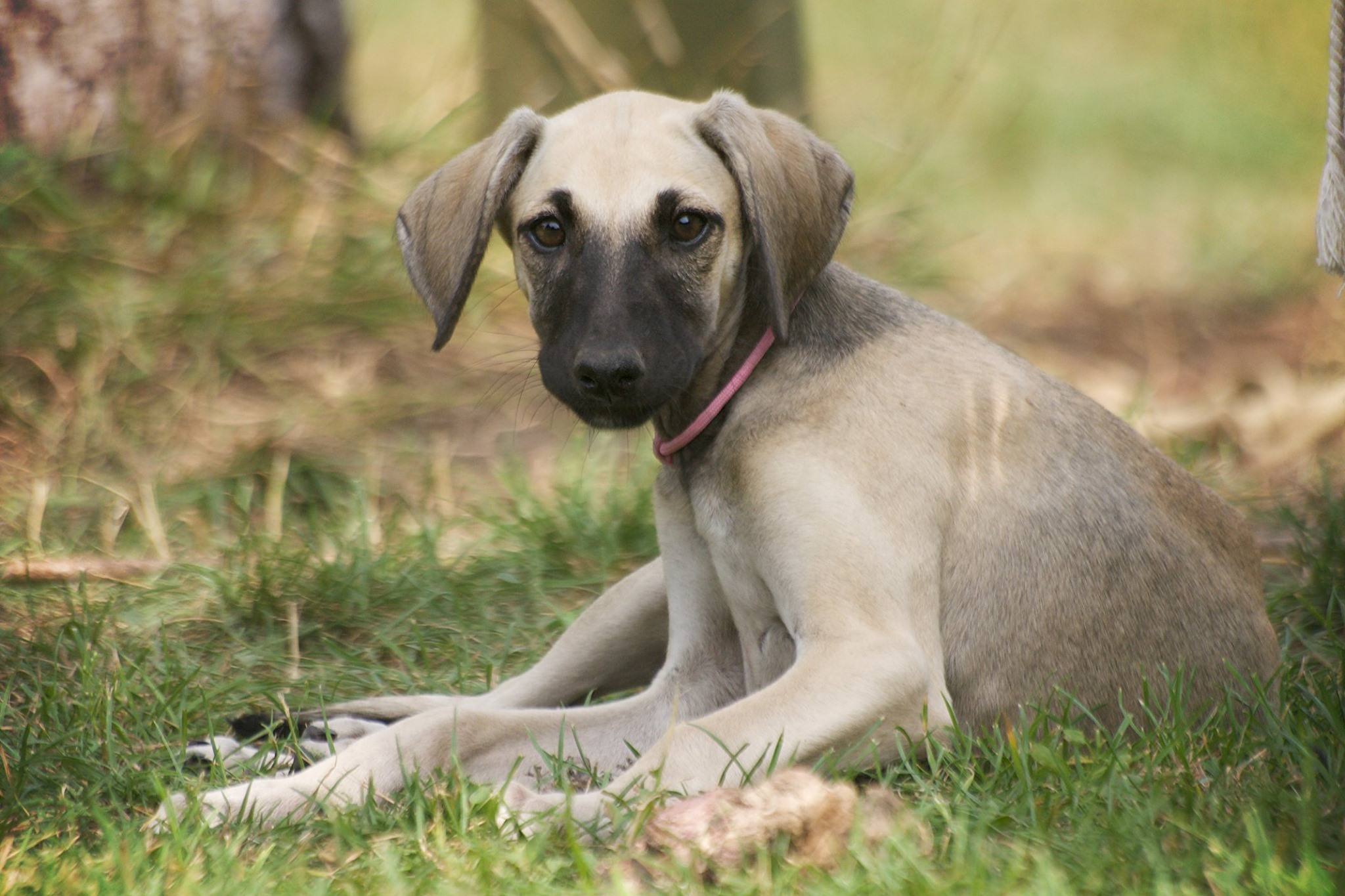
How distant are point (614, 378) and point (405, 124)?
434 cm

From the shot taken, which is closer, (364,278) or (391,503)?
(391,503)

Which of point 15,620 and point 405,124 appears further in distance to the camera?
point 405,124

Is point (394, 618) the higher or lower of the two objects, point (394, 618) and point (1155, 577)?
the lower

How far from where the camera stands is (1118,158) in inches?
436

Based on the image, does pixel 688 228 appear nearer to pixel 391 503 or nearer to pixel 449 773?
pixel 449 773

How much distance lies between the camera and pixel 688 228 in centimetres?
327

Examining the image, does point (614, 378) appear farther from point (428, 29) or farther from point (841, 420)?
point (428, 29)

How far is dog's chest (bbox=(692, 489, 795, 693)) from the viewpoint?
3.26 meters

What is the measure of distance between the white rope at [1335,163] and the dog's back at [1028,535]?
634 mm

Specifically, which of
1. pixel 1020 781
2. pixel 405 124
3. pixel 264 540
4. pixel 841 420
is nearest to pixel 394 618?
pixel 264 540

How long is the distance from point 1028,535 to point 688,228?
103 cm

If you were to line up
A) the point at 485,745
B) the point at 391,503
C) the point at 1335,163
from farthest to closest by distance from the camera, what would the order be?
the point at 391,503, the point at 485,745, the point at 1335,163

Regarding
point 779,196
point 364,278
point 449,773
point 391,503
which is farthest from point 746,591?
point 364,278

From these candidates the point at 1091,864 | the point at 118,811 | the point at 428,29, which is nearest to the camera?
the point at 1091,864
